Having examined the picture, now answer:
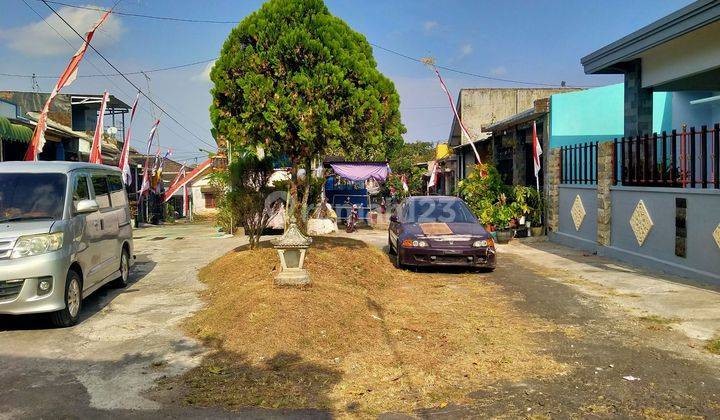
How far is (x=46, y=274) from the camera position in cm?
644

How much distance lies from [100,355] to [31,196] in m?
2.57

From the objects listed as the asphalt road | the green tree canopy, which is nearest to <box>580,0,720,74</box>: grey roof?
the asphalt road

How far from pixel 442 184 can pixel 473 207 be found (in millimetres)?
23761

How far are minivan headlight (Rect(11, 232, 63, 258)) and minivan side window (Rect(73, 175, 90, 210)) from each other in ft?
2.57

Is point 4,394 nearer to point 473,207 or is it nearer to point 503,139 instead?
point 473,207

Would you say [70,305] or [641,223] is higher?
[641,223]

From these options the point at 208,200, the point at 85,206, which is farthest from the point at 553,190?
the point at 208,200

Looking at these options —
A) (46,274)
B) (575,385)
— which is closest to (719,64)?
(575,385)

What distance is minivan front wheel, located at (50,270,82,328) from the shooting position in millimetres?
6785

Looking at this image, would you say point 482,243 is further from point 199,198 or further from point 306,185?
point 199,198

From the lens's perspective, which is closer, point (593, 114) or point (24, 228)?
point (24, 228)

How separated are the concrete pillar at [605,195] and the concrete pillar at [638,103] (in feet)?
2.43

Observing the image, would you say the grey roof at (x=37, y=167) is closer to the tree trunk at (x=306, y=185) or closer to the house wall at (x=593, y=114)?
the tree trunk at (x=306, y=185)

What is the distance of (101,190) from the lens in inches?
352
